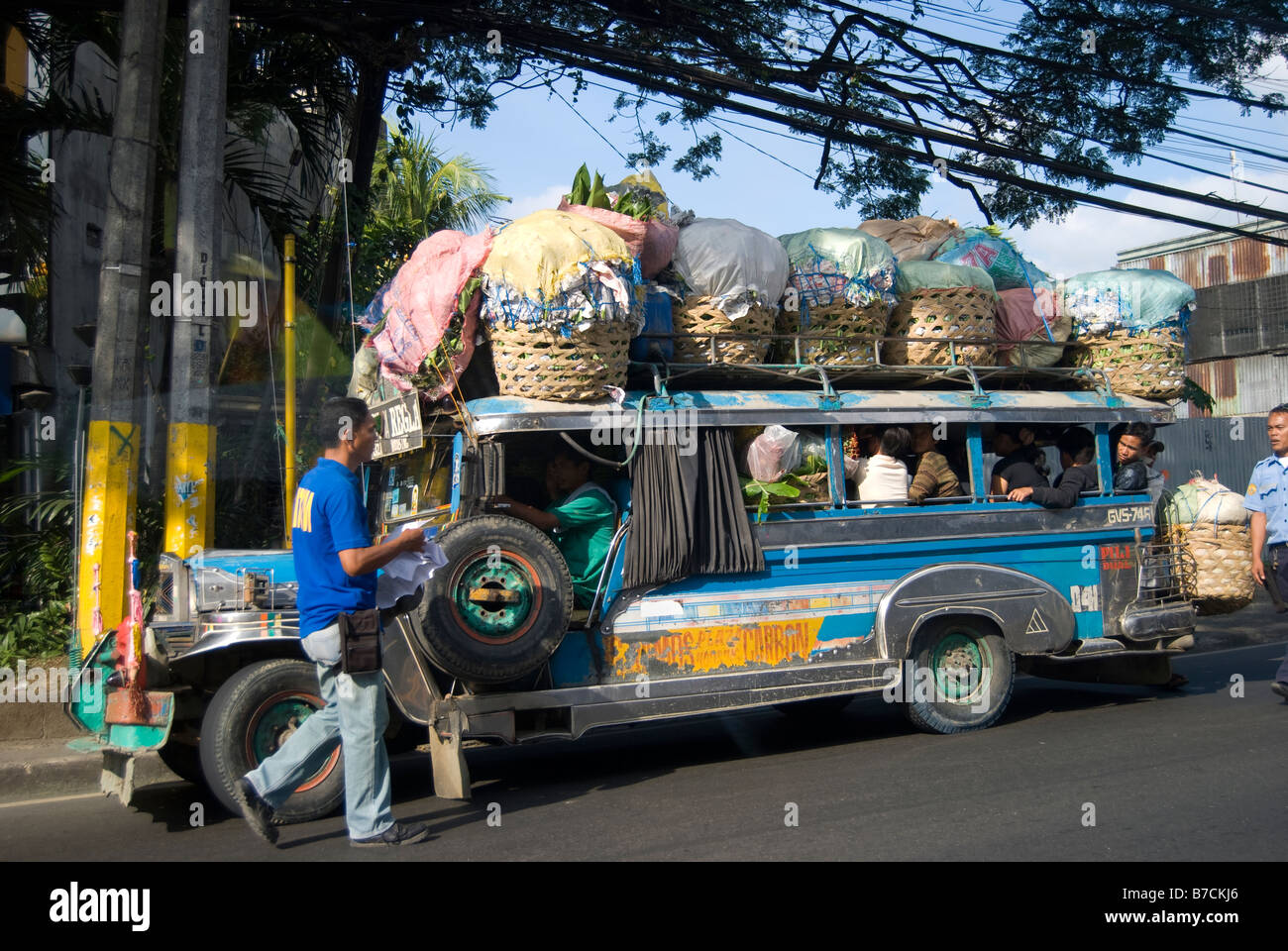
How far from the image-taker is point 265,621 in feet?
19.1

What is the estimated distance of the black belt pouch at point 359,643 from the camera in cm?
490

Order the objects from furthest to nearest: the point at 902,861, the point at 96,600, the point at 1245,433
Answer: the point at 1245,433 < the point at 96,600 < the point at 902,861

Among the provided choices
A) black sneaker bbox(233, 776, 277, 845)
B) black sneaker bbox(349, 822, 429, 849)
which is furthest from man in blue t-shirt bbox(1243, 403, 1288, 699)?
black sneaker bbox(233, 776, 277, 845)

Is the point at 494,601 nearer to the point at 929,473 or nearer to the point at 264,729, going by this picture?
the point at 264,729

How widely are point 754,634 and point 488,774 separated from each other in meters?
1.85

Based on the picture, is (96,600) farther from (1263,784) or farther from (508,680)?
(1263,784)

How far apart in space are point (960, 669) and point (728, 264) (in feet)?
10.1

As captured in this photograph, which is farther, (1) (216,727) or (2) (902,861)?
(1) (216,727)

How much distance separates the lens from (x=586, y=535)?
21.7 ft

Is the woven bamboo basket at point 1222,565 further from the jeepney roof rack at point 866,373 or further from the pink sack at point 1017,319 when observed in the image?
the pink sack at point 1017,319

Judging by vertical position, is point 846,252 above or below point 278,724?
above

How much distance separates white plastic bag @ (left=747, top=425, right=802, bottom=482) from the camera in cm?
682

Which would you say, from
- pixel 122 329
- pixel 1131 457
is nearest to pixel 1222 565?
pixel 1131 457

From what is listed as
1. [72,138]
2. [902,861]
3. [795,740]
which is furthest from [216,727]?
[72,138]
